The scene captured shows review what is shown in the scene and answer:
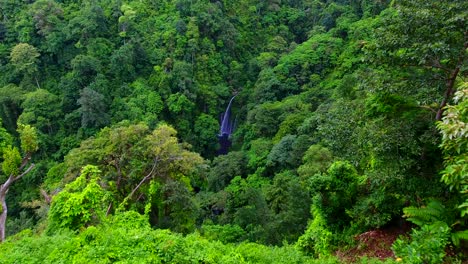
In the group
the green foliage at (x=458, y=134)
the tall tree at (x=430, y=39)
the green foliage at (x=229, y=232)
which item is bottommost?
the green foliage at (x=229, y=232)

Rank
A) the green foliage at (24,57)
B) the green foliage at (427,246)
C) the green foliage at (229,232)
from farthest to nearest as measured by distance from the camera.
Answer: the green foliage at (24,57), the green foliage at (229,232), the green foliage at (427,246)

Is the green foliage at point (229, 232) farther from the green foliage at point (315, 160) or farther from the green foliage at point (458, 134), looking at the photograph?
the green foliage at point (458, 134)

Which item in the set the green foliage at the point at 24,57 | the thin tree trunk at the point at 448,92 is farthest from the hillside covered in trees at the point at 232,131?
the green foliage at the point at 24,57

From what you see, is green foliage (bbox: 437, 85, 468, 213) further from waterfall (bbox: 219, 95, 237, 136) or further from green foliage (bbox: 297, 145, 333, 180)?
waterfall (bbox: 219, 95, 237, 136)

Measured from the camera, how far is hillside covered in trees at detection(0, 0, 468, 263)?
616 cm

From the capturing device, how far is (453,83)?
6.13 m

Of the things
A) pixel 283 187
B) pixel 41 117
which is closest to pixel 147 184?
pixel 283 187

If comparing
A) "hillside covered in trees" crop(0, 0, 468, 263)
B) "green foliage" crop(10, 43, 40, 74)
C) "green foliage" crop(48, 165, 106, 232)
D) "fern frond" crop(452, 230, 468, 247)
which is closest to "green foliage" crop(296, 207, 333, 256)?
"hillside covered in trees" crop(0, 0, 468, 263)

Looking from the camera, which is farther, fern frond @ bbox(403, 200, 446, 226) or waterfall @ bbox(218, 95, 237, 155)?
waterfall @ bbox(218, 95, 237, 155)

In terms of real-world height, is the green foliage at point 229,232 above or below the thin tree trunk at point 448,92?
below

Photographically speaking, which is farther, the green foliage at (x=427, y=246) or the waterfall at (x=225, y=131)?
the waterfall at (x=225, y=131)

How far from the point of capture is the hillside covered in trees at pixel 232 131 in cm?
616

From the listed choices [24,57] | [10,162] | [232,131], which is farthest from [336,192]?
[24,57]

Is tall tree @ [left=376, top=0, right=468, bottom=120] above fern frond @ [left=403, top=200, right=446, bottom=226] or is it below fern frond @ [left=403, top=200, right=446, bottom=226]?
above
